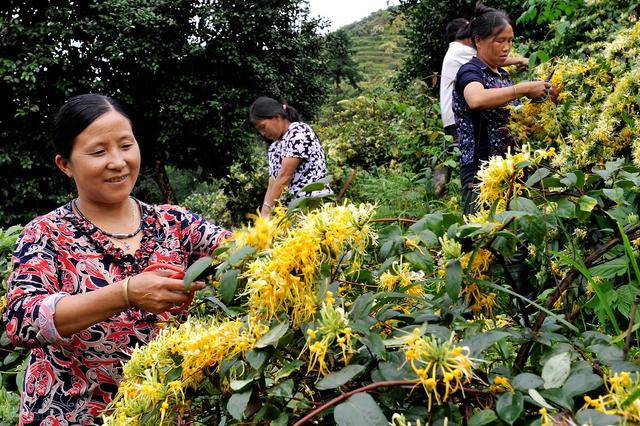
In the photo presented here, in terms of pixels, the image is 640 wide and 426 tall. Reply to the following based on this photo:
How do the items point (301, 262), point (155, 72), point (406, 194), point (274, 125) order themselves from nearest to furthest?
point (301, 262) → point (274, 125) → point (406, 194) → point (155, 72)

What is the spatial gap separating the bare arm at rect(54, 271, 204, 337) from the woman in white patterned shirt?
94.9 inches

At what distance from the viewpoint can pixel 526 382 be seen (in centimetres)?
67

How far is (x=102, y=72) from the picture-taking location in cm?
774

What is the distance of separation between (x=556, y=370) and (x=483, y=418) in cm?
13

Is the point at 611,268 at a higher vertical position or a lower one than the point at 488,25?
lower

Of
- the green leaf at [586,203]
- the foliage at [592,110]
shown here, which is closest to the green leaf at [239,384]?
the green leaf at [586,203]

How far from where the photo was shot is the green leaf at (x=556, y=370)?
Answer: 0.68 m

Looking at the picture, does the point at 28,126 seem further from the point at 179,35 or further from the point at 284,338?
the point at 284,338

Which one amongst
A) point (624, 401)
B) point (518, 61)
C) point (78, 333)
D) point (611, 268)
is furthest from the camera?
point (518, 61)

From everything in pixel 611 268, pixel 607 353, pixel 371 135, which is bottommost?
pixel 371 135

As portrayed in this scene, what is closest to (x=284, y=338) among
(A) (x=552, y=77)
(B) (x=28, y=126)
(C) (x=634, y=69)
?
(C) (x=634, y=69)

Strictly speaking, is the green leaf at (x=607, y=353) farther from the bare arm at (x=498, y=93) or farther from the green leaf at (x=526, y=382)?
the bare arm at (x=498, y=93)

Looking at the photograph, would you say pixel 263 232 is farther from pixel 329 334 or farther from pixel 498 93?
pixel 498 93

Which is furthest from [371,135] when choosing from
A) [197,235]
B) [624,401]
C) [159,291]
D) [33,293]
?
[624,401]
